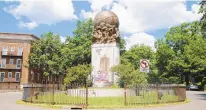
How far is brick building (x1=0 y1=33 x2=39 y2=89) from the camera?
61.0 meters

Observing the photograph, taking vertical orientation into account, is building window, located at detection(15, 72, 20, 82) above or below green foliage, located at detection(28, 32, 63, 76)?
below

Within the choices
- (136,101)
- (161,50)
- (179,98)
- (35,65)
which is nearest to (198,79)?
(161,50)

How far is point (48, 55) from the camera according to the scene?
5559 centimetres

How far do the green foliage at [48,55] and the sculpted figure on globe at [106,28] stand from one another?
74.9ft

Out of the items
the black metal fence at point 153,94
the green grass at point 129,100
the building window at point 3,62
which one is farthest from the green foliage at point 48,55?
the black metal fence at point 153,94

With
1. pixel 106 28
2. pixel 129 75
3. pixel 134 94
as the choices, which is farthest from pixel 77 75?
pixel 134 94

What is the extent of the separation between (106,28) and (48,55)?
85.1 feet

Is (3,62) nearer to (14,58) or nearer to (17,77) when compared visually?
(14,58)

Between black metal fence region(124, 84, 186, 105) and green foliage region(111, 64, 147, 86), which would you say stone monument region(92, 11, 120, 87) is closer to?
green foliage region(111, 64, 147, 86)

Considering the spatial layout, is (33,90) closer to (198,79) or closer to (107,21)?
(107,21)

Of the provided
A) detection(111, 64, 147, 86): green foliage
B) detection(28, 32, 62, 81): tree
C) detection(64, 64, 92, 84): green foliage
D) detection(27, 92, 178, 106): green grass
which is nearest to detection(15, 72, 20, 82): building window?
detection(28, 32, 62, 81): tree

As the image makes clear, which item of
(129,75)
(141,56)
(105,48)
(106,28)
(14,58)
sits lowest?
(129,75)

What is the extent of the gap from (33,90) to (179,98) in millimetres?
11283

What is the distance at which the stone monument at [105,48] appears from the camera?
103ft
